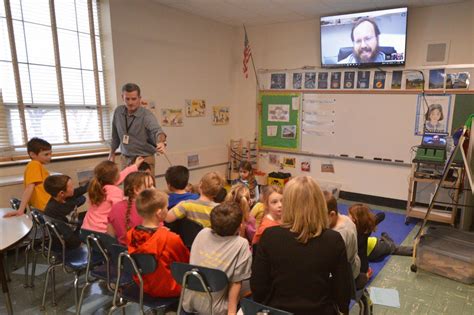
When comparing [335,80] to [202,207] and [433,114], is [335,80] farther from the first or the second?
[202,207]

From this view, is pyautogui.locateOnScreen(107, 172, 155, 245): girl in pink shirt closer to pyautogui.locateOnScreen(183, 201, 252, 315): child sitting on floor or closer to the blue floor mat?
pyautogui.locateOnScreen(183, 201, 252, 315): child sitting on floor

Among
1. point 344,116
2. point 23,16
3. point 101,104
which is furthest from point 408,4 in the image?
point 23,16

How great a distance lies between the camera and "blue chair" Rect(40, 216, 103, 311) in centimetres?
213

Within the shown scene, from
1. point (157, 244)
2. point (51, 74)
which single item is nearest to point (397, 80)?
point (157, 244)

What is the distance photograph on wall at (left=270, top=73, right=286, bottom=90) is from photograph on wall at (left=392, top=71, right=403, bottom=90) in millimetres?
1663

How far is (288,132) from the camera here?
5516mm

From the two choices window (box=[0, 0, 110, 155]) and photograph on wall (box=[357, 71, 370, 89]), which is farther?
photograph on wall (box=[357, 71, 370, 89])

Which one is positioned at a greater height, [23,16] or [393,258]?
[23,16]

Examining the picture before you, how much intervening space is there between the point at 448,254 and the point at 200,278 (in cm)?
242

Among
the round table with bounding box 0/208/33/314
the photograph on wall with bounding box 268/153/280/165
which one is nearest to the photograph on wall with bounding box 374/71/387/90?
the photograph on wall with bounding box 268/153/280/165

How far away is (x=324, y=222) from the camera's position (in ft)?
4.42

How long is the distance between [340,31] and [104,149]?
357 cm

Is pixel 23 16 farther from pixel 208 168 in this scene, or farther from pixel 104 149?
pixel 208 168

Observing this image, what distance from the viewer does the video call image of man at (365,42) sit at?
439cm
